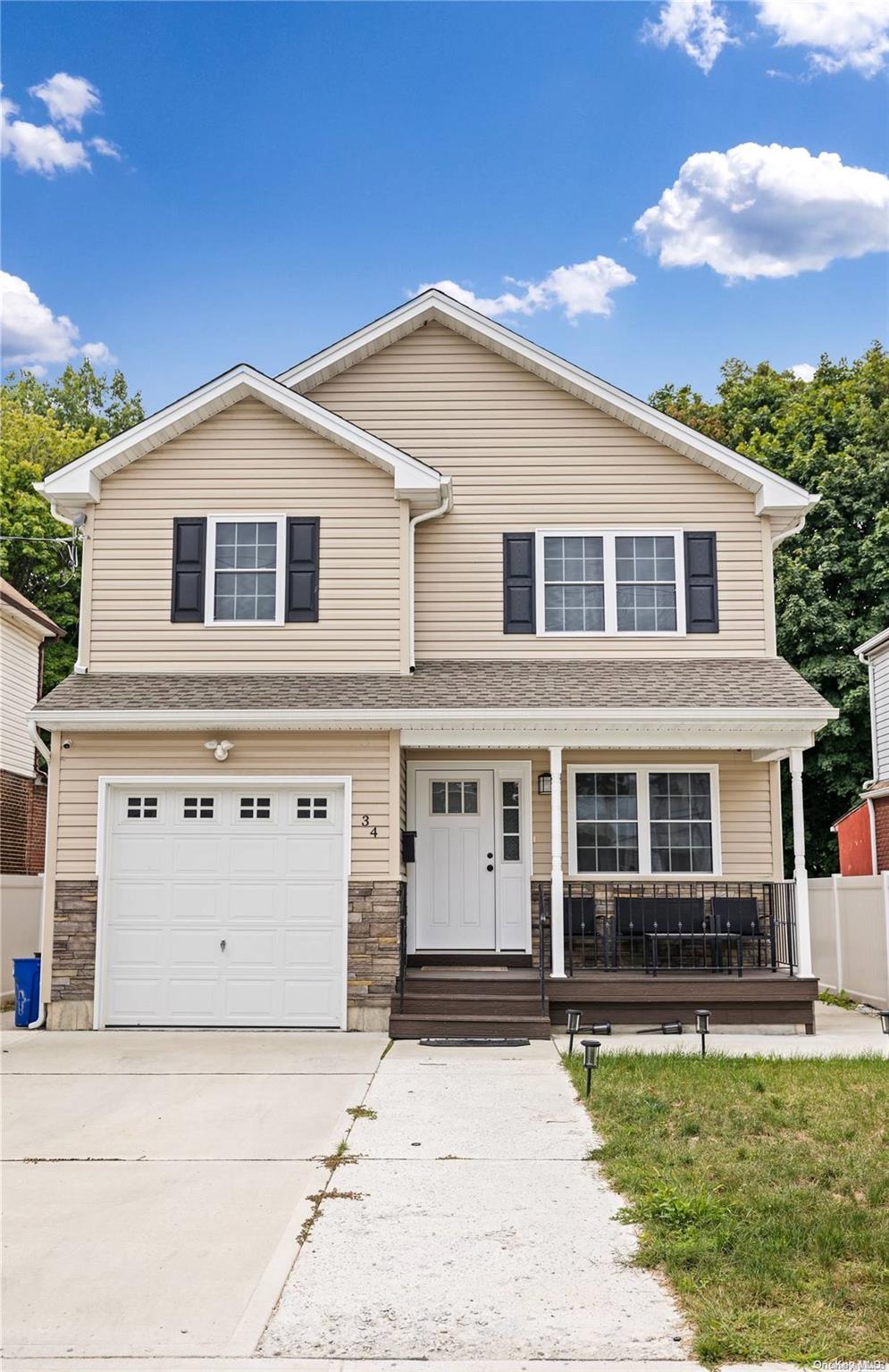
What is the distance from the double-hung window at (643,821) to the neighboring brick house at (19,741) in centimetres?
940

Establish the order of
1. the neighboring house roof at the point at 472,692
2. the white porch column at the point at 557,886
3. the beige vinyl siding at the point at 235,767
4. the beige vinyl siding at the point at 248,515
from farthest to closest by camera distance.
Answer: the beige vinyl siding at the point at 248,515 < the beige vinyl siding at the point at 235,767 < the neighboring house roof at the point at 472,692 < the white porch column at the point at 557,886

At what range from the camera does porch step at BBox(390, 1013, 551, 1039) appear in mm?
11633

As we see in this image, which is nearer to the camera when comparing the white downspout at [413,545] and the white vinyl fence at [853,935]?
the white downspout at [413,545]

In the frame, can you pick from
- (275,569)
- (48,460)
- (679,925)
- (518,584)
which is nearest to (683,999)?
(679,925)

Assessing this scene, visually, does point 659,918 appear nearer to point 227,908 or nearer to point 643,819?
point 643,819

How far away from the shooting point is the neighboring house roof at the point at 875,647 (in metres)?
20.8

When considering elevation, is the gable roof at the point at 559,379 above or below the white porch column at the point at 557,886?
above

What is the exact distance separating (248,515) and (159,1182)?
27.1 ft

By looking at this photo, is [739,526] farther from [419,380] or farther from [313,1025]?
[313,1025]

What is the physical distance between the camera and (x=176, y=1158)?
729 cm

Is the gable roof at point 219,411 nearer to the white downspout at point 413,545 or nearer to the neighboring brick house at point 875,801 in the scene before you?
the white downspout at point 413,545

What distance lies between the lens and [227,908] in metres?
12.5

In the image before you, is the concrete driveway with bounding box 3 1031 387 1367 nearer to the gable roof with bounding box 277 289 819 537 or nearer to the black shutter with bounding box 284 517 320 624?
the black shutter with bounding box 284 517 320 624

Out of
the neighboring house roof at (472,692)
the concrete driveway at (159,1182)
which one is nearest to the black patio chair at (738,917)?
the neighboring house roof at (472,692)
